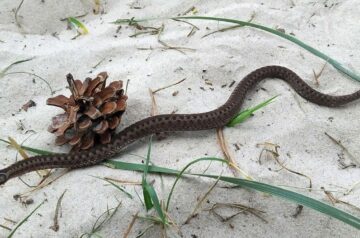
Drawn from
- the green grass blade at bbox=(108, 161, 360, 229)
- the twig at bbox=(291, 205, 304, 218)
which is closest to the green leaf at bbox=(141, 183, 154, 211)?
the green grass blade at bbox=(108, 161, 360, 229)

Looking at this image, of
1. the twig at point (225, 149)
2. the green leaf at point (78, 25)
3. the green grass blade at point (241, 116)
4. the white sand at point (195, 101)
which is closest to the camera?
the white sand at point (195, 101)

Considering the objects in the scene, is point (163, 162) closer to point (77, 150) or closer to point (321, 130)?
point (77, 150)

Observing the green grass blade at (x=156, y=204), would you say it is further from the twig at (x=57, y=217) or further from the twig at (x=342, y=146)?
the twig at (x=342, y=146)

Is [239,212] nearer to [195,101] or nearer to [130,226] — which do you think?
[130,226]

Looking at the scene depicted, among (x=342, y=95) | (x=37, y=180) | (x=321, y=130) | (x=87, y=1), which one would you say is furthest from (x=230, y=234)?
Result: (x=87, y=1)

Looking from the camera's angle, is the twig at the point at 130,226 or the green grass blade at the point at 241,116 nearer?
the twig at the point at 130,226

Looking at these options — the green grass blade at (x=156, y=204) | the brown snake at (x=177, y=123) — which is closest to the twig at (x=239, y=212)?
the green grass blade at (x=156, y=204)
